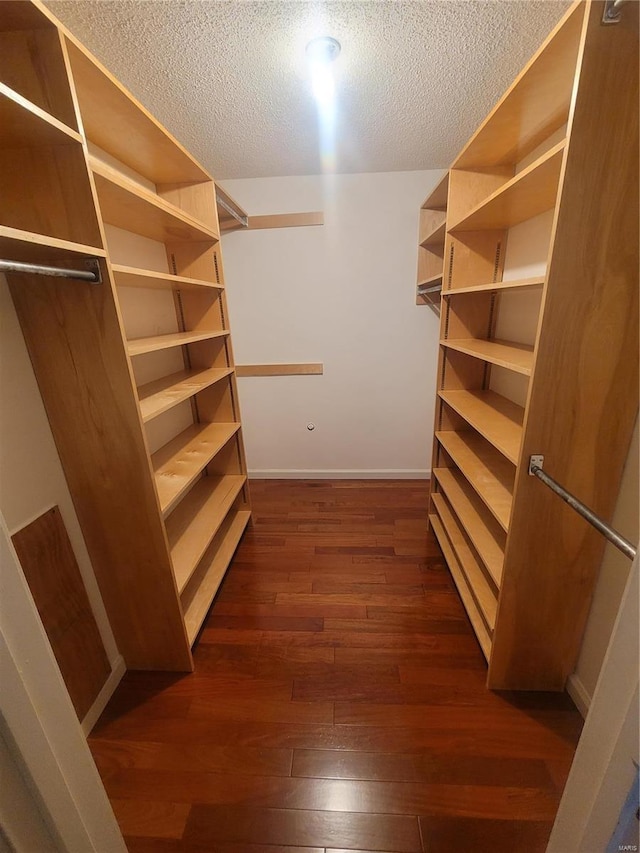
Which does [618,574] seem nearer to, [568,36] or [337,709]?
[337,709]

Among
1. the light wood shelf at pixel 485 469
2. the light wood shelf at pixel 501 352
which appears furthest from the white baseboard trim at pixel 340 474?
the light wood shelf at pixel 501 352

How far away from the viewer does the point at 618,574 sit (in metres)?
1.11

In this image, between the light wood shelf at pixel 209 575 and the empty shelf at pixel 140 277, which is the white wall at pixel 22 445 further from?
the light wood shelf at pixel 209 575

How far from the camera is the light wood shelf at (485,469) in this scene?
4.40 ft

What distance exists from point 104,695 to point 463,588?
175 cm

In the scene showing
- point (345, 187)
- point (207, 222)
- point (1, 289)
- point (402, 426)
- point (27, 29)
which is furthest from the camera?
point (402, 426)

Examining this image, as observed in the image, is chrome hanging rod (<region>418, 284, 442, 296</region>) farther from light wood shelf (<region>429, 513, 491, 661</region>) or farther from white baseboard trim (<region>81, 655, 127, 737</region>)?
white baseboard trim (<region>81, 655, 127, 737</region>)

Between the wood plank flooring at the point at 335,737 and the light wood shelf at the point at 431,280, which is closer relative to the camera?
the wood plank flooring at the point at 335,737

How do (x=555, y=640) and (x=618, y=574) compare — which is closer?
(x=618, y=574)

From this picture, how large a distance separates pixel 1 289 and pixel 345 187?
2294 millimetres

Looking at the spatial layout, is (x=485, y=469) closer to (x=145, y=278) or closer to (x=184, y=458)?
(x=184, y=458)

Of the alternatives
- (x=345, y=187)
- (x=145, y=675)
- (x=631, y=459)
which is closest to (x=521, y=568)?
(x=631, y=459)

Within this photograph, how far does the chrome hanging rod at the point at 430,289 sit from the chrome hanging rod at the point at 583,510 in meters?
1.59

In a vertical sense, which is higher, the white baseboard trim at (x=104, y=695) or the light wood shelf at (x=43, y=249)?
the light wood shelf at (x=43, y=249)
